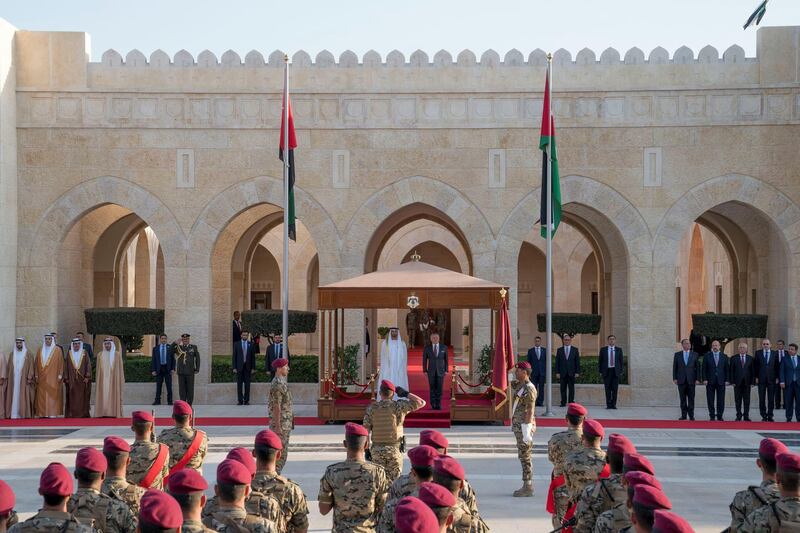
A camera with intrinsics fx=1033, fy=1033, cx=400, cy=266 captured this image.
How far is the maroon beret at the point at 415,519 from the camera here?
14.6 ft

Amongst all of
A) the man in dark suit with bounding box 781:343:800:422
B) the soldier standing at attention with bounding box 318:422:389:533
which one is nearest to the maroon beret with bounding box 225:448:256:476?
the soldier standing at attention with bounding box 318:422:389:533

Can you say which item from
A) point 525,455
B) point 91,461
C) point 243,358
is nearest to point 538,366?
point 243,358

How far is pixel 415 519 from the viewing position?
447cm

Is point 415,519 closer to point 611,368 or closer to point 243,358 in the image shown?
point 611,368

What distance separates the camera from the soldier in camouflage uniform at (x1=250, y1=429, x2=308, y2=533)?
7.04 m

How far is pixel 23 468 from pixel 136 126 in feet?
29.9

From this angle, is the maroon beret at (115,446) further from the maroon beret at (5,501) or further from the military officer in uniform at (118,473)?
the maroon beret at (5,501)

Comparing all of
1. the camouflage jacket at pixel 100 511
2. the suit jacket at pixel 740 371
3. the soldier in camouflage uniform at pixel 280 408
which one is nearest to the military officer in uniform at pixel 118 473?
the camouflage jacket at pixel 100 511

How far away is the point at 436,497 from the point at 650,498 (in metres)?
1.10

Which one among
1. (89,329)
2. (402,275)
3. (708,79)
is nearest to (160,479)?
(402,275)

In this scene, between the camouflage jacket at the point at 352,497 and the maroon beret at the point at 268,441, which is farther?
the camouflage jacket at the point at 352,497

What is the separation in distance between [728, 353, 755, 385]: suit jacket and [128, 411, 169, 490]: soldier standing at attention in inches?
520

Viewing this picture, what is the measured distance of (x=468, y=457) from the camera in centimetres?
1509

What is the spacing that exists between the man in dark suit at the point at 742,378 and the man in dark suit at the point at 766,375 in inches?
6.3
